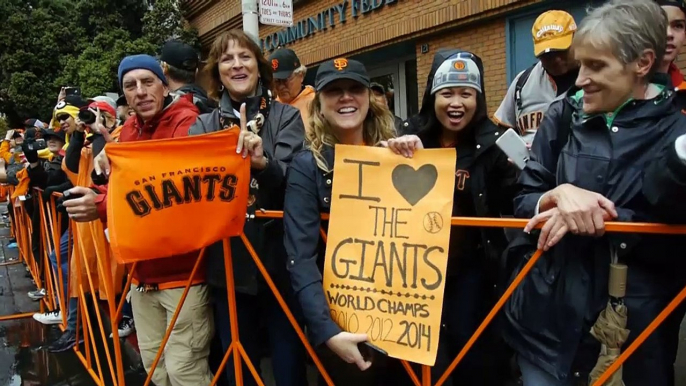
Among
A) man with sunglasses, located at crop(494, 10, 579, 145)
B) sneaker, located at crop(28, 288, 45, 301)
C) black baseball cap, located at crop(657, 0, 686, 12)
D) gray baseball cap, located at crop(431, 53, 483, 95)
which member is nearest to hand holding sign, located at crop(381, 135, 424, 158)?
gray baseball cap, located at crop(431, 53, 483, 95)

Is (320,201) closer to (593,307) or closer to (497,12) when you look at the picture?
(593,307)

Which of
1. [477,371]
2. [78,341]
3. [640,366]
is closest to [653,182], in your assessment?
[640,366]

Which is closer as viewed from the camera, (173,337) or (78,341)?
(173,337)

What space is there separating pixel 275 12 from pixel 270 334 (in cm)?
404

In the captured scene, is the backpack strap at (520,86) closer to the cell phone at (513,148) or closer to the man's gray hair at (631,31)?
the cell phone at (513,148)

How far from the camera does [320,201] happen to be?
76.2 inches

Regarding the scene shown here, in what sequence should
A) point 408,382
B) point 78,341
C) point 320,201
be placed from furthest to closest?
point 78,341 → point 408,382 → point 320,201

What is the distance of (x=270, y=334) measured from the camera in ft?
7.68

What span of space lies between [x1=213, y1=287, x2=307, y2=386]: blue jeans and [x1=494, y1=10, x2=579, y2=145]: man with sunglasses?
148 cm

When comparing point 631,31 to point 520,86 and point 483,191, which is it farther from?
point 520,86

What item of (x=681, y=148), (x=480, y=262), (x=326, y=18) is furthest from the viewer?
(x=326, y=18)

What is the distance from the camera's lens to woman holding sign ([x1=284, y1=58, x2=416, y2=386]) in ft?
5.71

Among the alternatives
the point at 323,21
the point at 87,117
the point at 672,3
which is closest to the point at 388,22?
the point at 323,21

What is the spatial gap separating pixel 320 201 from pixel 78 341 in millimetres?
3015
